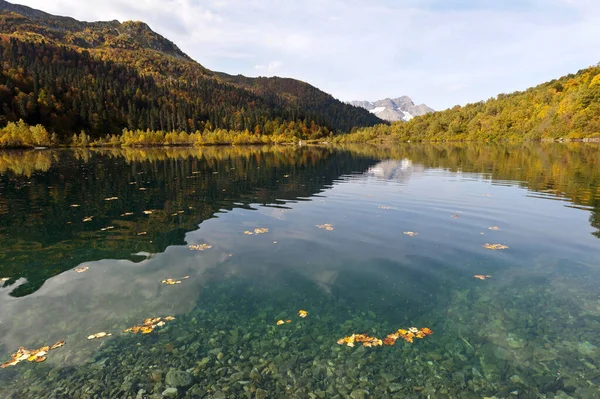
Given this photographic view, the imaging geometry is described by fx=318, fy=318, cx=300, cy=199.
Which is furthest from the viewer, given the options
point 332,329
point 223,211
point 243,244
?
point 223,211

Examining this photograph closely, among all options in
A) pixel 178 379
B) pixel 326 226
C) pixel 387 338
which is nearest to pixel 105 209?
pixel 326 226

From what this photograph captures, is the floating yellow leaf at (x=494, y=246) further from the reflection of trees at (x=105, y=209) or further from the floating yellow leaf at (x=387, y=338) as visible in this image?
the reflection of trees at (x=105, y=209)

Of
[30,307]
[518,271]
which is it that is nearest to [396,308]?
[518,271]

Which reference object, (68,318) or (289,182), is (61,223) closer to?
(68,318)

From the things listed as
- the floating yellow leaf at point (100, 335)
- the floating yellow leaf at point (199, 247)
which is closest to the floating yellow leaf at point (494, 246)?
the floating yellow leaf at point (199, 247)

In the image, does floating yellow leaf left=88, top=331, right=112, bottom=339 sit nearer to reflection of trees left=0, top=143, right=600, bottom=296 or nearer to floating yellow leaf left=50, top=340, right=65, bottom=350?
floating yellow leaf left=50, top=340, right=65, bottom=350

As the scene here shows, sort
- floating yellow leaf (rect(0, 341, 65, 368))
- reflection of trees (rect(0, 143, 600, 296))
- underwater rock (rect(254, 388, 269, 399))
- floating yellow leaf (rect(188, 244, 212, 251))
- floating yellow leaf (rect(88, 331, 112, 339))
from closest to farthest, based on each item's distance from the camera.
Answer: underwater rock (rect(254, 388, 269, 399)), floating yellow leaf (rect(0, 341, 65, 368)), floating yellow leaf (rect(88, 331, 112, 339)), reflection of trees (rect(0, 143, 600, 296)), floating yellow leaf (rect(188, 244, 212, 251))

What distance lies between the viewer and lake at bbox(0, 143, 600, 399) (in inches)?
369

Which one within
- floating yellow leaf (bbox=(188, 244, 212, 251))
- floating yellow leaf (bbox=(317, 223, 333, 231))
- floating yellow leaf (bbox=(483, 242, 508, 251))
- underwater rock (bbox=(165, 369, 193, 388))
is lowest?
underwater rock (bbox=(165, 369, 193, 388))

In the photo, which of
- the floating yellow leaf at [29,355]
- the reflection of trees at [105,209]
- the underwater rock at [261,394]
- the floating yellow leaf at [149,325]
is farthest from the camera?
the reflection of trees at [105,209]

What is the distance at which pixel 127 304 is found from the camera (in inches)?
531

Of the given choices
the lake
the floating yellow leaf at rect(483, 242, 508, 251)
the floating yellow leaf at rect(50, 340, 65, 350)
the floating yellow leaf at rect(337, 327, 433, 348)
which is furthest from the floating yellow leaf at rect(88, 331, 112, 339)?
the floating yellow leaf at rect(483, 242, 508, 251)

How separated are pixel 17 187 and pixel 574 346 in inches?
2266

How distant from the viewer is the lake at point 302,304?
369 inches
